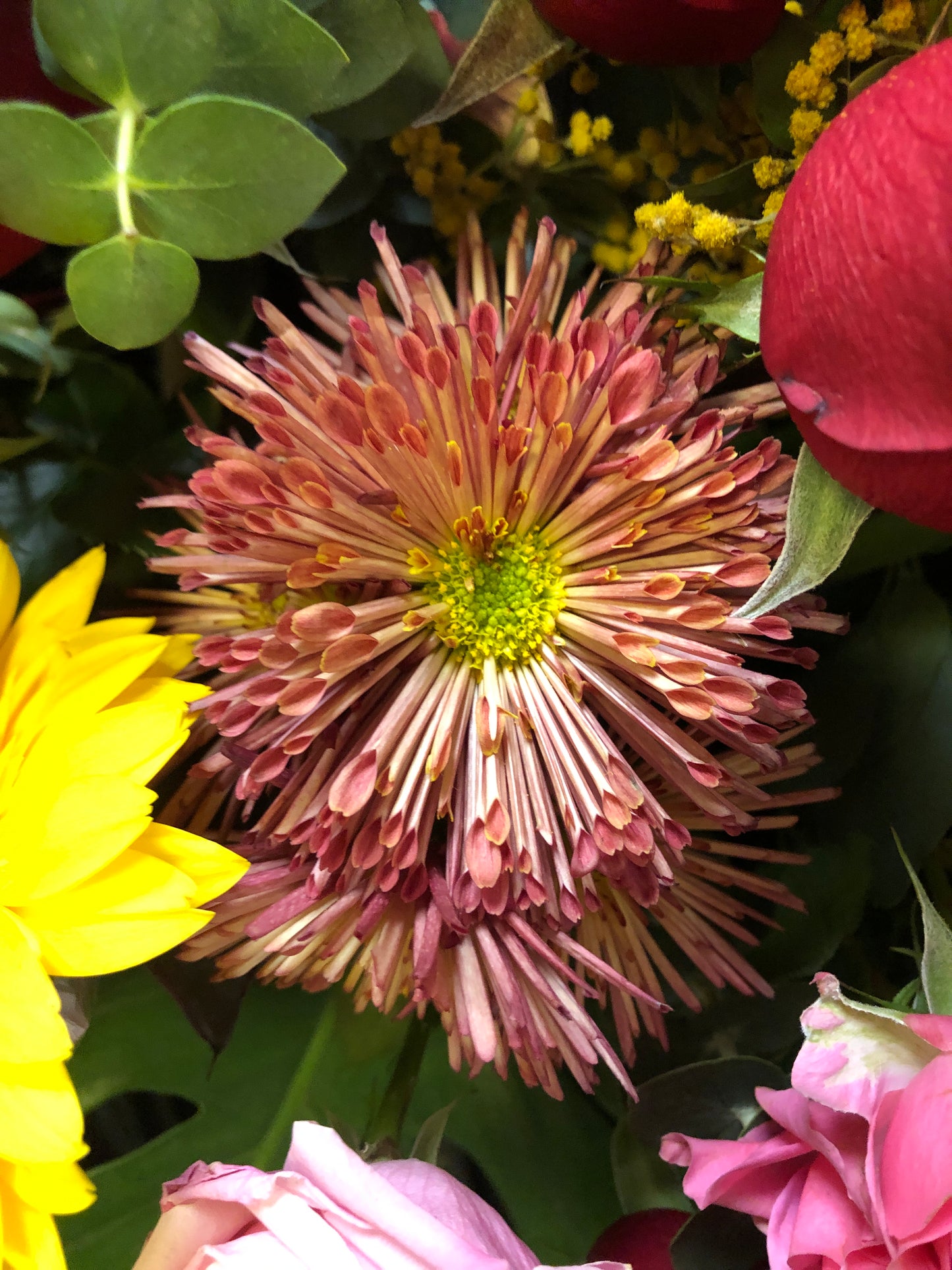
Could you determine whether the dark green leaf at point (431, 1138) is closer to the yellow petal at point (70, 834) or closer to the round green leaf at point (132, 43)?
the yellow petal at point (70, 834)

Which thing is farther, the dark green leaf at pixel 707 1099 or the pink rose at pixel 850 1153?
the dark green leaf at pixel 707 1099

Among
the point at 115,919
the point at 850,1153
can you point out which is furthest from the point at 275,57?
the point at 850,1153

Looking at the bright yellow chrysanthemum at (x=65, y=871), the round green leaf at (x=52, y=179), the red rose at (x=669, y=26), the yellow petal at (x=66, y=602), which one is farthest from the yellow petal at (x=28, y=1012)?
the red rose at (x=669, y=26)

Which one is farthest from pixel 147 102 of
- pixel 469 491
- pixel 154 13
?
pixel 469 491

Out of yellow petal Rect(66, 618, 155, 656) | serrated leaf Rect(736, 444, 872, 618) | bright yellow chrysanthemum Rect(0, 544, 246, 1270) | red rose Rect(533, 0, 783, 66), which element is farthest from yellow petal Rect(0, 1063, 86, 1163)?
red rose Rect(533, 0, 783, 66)

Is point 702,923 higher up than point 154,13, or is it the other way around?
point 154,13

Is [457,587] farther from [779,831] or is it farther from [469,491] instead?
[779,831]
